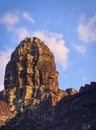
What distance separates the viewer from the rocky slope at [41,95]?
8712 cm

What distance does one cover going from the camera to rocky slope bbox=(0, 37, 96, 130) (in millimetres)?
87125

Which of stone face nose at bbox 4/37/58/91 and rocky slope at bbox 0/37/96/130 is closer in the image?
rocky slope at bbox 0/37/96/130

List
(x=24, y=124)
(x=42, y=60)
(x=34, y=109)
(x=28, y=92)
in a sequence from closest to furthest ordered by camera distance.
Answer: (x=24, y=124) → (x=34, y=109) → (x=28, y=92) → (x=42, y=60)

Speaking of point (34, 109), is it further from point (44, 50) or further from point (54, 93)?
point (44, 50)

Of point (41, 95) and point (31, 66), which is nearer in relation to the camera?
point (41, 95)

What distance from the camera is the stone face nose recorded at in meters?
113

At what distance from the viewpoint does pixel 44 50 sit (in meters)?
118

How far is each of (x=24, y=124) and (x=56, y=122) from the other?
37.5 metres

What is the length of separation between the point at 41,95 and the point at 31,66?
11.9 meters

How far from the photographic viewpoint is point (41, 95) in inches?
4156

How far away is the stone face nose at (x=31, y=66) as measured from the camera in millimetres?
112750

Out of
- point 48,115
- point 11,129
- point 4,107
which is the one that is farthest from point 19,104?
point 11,129

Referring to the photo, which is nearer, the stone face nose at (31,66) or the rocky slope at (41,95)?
the rocky slope at (41,95)

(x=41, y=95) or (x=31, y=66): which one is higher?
(x=31, y=66)
